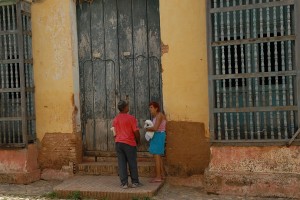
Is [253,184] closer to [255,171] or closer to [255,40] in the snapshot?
Answer: [255,171]

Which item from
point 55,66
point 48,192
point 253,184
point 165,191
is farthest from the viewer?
point 55,66

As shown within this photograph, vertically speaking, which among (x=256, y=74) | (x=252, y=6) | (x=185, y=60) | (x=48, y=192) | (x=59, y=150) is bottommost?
(x=48, y=192)

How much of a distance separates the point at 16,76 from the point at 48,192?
2.11 meters

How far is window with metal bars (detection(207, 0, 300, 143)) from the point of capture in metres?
5.52

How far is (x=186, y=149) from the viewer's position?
20.9 ft

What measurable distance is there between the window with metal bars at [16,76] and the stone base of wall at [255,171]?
3359 mm

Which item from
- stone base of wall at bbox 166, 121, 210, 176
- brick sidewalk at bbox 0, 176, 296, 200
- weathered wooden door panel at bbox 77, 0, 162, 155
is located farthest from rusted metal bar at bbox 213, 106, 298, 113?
weathered wooden door panel at bbox 77, 0, 162, 155

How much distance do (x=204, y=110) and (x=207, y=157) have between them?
0.77 meters

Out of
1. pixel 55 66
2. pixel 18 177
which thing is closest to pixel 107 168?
pixel 18 177

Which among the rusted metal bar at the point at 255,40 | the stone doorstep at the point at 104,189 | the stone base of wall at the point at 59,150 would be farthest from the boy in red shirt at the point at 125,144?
the rusted metal bar at the point at 255,40

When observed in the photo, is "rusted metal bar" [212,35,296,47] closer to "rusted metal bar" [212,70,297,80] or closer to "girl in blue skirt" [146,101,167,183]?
"rusted metal bar" [212,70,297,80]

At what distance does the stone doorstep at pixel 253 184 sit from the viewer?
5434 mm

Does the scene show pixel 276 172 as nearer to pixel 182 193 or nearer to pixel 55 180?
pixel 182 193

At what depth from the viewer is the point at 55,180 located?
701cm
